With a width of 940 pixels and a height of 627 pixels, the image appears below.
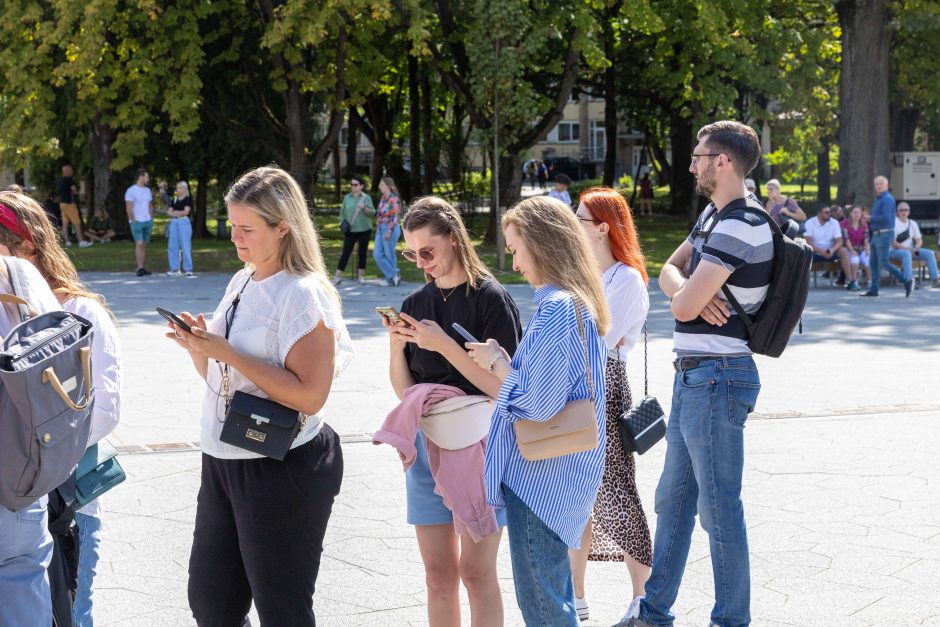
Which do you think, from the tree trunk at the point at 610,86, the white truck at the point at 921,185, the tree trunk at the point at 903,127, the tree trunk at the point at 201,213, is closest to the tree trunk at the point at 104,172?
the tree trunk at the point at 201,213

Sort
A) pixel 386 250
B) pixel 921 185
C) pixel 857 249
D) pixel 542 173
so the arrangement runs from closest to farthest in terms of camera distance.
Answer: pixel 386 250
pixel 857 249
pixel 921 185
pixel 542 173

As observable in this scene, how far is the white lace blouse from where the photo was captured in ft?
11.5

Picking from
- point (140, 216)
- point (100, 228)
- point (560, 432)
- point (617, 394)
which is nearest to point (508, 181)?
point (140, 216)

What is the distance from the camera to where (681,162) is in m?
36.1

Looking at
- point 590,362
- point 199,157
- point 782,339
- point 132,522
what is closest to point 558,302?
point 590,362

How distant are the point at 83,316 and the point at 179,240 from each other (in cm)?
1783

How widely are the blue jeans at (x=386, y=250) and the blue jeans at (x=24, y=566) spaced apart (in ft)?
51.5

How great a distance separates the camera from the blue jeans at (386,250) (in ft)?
61.5

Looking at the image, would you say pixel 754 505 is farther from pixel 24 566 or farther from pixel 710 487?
pixel 24 566

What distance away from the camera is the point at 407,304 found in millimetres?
4230

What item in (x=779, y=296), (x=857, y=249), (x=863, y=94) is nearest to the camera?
(x=779, y=296)

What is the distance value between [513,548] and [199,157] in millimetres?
26901

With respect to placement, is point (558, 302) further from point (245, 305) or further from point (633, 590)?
point (633, 590)

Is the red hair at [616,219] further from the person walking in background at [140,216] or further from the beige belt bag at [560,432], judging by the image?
the person walking in background at [140,216]
